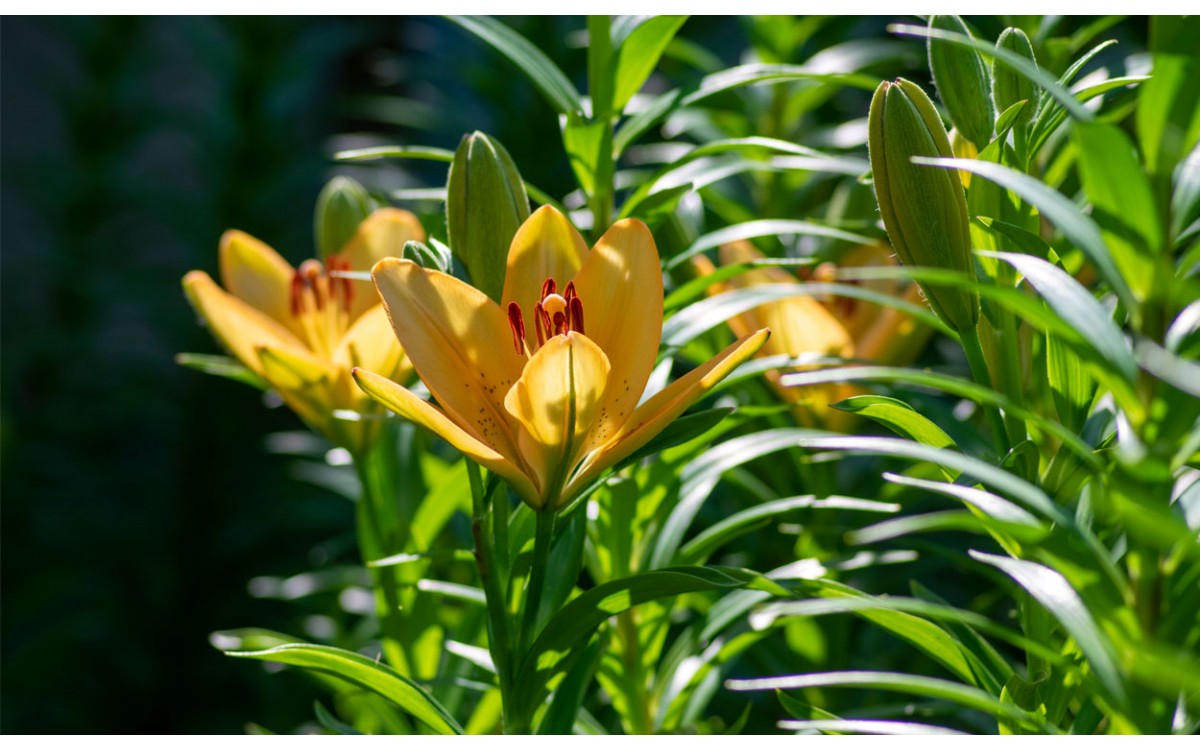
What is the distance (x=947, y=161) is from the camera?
0.33 m

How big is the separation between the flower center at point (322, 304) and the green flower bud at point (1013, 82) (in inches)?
14.8

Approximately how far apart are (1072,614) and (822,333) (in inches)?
12.4

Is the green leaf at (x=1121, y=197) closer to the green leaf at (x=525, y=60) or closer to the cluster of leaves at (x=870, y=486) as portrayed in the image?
the cluster of leaves at (x=870, y=486)

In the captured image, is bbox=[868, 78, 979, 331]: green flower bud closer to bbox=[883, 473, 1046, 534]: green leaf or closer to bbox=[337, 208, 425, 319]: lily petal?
bbox=[883, 473, 1046, 534]: green leaf

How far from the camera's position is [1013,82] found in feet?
1.49

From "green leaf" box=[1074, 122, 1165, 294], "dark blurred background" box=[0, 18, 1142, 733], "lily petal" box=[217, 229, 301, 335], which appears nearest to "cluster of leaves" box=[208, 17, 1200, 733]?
"green leaf" box=[1074, 122, 1165, 294]

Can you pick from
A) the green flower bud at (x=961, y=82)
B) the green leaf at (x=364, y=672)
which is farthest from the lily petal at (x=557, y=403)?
the green flower bud at (x=961, y=82)

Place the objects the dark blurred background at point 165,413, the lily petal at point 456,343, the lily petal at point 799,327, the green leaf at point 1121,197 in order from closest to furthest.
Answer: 1. the green leaf at point 1121,197
2. the lily petal at point 456,343
3. the lily petal at point 799,327
4. the dark blurred background at point 165,413

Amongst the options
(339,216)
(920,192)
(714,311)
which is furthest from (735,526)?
(339,216)

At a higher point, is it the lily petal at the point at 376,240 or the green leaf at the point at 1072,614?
the lily petal at the point at 376,240

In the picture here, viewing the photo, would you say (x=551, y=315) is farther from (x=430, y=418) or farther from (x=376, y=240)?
(x=376, y=240)

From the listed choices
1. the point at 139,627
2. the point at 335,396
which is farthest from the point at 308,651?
the point at 139,627

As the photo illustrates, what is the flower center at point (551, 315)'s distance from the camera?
43 centimetres

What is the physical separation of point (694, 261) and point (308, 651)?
1.20ft
